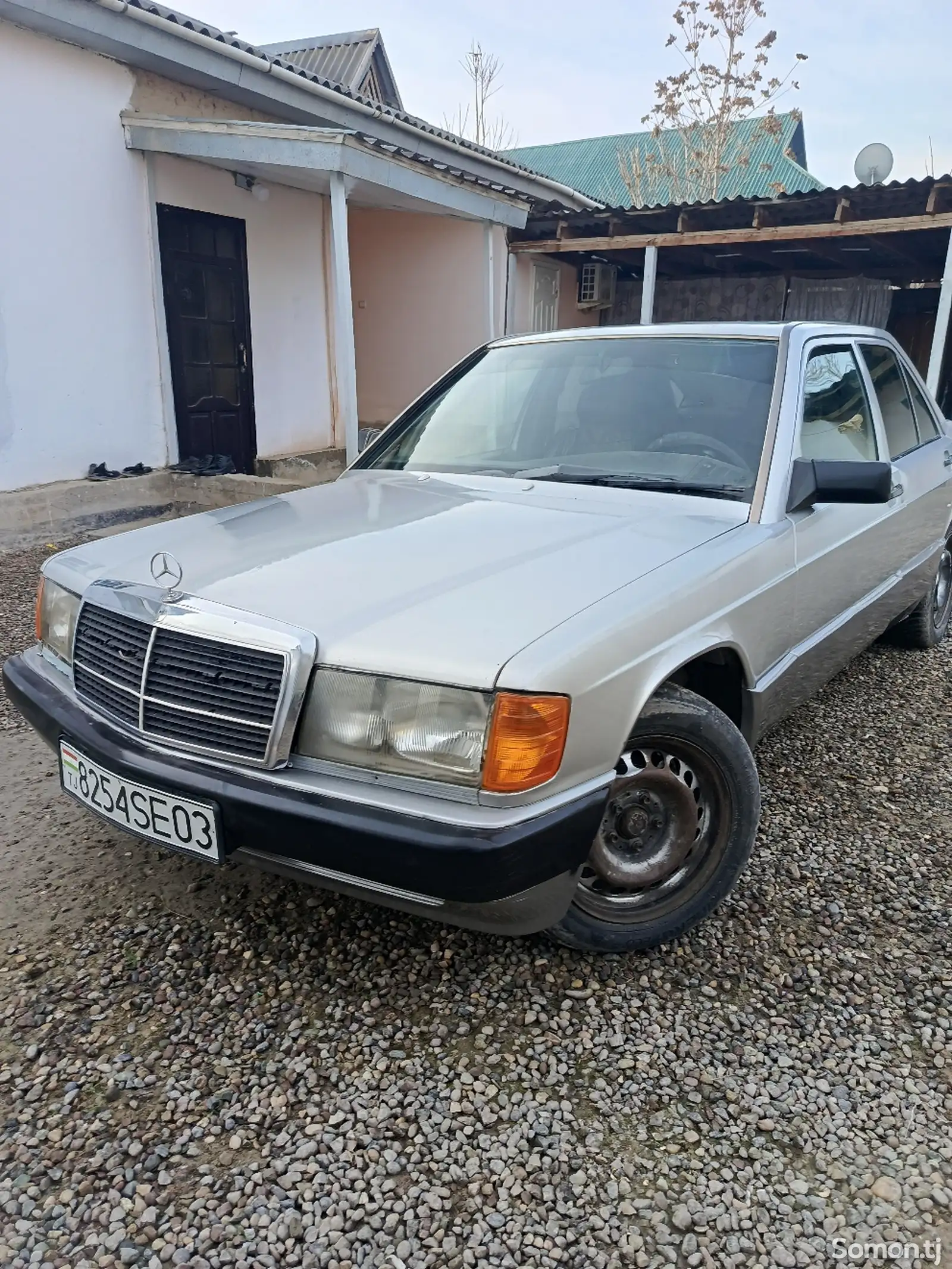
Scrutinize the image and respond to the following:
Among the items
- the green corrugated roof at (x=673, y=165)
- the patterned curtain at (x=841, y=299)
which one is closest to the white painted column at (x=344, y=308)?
the patterned curtain at (x=841, y=299)

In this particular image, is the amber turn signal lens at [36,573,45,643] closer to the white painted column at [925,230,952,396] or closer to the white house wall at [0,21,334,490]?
the white house wall at [0,21,334,490]

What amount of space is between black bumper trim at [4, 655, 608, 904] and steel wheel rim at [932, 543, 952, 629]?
3627 mm

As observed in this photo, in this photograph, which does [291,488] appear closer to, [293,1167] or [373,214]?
[373,214]

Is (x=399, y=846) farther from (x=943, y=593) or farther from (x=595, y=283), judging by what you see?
(x=595, y=283)

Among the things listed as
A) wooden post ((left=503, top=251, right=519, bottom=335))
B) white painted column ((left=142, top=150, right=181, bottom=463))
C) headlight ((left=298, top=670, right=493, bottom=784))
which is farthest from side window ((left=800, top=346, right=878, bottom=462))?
wooden post ((left=503, top=251, right=519, bottom=335))

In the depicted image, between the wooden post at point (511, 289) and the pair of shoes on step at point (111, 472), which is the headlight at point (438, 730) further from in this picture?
the wooden post at point (511, 289)

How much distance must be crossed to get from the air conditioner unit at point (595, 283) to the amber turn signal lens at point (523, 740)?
41.0 ft

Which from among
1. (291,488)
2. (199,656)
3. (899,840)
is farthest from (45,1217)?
(291,488)

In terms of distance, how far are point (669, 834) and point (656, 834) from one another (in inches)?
1.3

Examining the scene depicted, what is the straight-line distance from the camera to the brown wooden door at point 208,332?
7.75 metres

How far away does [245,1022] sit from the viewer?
6.81ft

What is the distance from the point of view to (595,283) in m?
13.1

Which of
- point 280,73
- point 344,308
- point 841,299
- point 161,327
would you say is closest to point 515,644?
point 344,308

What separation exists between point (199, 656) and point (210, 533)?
0.70 meters
